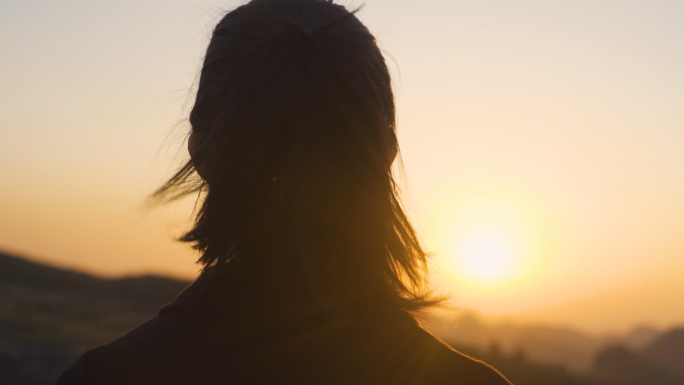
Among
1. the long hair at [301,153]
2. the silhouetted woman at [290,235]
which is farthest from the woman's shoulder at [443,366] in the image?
the long hair at [301,153]

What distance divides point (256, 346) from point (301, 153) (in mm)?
459

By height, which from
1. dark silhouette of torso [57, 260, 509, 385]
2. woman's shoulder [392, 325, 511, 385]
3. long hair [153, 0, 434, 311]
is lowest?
dark silhouette of torso [57, 260, 509, 385]

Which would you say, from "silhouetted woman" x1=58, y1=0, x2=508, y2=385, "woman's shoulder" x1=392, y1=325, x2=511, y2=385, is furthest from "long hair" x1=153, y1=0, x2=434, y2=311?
"woman's shoulder" x1=392, y1=325, x2=511, y2=385

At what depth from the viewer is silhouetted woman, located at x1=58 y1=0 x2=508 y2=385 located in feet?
4.85

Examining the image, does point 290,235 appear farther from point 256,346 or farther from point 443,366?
point 443,366

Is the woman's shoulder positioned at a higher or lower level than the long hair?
lower

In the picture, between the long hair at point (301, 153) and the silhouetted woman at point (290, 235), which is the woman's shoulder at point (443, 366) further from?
the long hair at point (301, 153)

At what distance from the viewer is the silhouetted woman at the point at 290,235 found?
1.48 metres

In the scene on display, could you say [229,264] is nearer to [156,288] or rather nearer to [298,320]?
[298,320]

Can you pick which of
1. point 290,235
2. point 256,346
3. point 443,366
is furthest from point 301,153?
point 443,366

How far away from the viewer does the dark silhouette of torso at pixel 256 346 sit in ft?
4.83

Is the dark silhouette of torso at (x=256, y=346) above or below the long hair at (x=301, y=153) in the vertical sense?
below

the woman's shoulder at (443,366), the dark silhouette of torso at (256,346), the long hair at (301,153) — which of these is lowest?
the dark silhouette of torso at (256,346)

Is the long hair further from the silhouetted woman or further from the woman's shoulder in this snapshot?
the woman's shoulder
